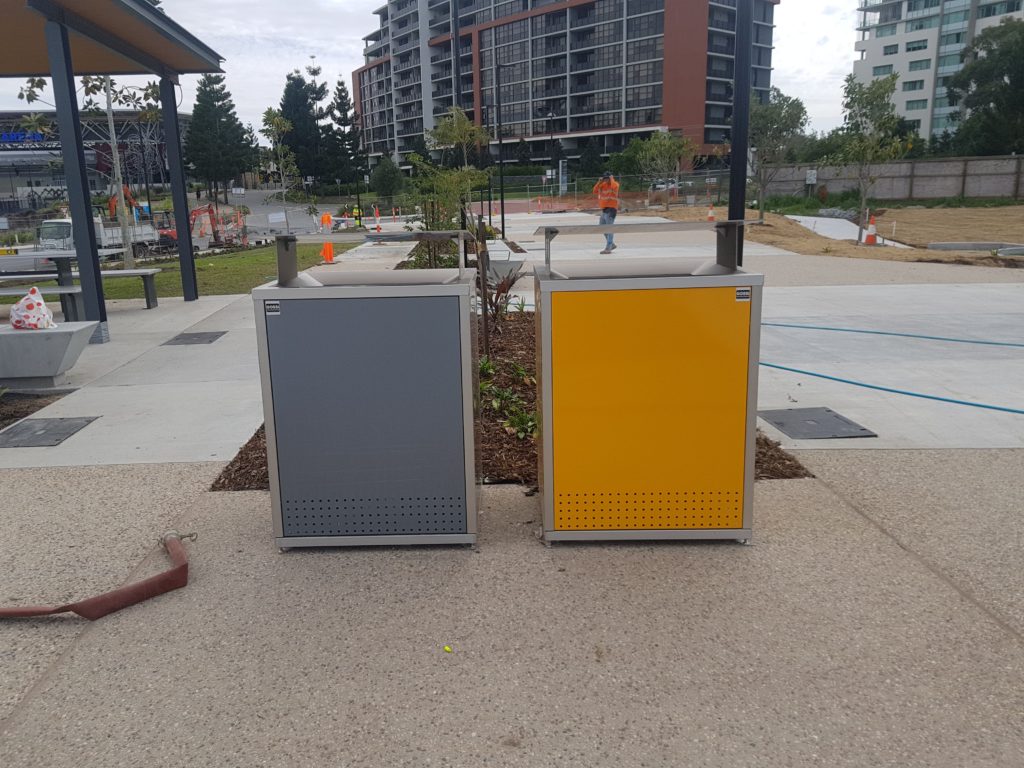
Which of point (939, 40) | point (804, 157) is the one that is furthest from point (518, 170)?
point (939, 40)

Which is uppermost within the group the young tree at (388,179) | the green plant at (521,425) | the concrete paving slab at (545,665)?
the young tree at (388,179)

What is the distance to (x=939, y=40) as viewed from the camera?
3888 inches

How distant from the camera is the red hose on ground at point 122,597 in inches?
131

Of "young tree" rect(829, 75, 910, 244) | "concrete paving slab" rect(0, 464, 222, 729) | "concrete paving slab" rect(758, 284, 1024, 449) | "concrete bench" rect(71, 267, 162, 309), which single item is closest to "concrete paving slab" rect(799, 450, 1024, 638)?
"concrete paving slab" rect(758, 284, 1024, 449)

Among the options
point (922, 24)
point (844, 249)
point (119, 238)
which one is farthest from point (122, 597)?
point (922, 24)

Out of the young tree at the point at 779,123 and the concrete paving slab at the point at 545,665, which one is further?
the young tree at the point at 779,123

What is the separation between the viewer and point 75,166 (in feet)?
30.4

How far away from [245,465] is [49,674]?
2.25 m

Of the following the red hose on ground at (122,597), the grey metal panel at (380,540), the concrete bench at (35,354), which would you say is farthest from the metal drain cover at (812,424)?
the concrete bench at (35,354)

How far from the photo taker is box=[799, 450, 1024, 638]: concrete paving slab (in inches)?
140

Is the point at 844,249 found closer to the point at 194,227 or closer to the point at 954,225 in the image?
the point at 954,225

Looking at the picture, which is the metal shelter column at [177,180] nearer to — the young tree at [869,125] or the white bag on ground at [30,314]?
the white bag on ground at [30,314]

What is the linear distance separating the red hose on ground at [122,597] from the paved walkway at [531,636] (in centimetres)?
6

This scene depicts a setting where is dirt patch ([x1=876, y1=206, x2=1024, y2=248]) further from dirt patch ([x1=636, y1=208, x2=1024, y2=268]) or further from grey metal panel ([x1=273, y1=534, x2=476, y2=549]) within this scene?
grey metal panel ([x1=273, y1=534, x2=476, y2=549])
